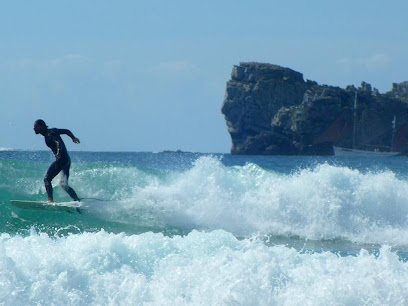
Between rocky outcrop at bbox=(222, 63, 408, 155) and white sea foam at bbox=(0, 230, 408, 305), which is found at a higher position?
rocky outcrop at bbox=(222, 63, 408, 155)

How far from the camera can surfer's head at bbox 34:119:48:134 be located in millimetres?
14297

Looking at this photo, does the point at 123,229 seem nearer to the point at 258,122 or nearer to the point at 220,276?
the point at 220,276

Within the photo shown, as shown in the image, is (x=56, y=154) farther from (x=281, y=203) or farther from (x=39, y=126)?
(x=281, y=203)

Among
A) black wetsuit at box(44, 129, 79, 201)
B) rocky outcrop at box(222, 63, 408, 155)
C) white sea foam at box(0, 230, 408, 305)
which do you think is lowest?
white sea foam at box(0, 230, 408, 305)

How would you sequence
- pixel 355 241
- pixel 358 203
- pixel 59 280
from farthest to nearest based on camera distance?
pixel 358 203 → pixel 355 241 → pixel 59 280

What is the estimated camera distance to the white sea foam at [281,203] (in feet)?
54.5

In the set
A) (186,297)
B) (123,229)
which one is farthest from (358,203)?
(186,297)

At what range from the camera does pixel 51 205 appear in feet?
47.6

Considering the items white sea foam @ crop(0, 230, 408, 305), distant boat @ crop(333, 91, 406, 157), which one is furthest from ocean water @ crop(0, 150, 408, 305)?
distant boat @ crop(333, 91, 406, 157)

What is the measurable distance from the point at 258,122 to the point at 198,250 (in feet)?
283

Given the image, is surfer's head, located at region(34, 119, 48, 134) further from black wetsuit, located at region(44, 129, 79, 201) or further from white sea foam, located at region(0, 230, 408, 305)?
white sea foam, located at region(0, 230, 408, 305)

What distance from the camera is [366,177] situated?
61.4 ft

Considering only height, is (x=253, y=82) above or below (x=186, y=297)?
above

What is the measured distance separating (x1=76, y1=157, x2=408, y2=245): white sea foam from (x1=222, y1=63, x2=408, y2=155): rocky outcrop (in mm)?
72008
